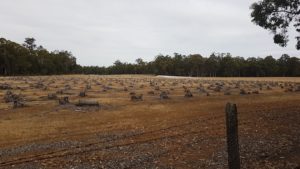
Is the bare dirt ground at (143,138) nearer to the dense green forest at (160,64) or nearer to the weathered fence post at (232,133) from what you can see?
the weathered fence post at (232,133)

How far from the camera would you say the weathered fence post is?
8.00 meters

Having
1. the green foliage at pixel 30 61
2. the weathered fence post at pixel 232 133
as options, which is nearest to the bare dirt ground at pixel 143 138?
the weathered fence post at pixel 232 133

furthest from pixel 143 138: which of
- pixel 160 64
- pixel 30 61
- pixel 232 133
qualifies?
pixel 160 64

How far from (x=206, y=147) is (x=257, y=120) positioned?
265 inches

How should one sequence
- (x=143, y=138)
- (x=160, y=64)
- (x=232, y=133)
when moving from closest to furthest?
(x=232, y=133)
(x=143, y=138)
(x=160, y=64)

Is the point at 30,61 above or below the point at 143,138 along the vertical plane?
above

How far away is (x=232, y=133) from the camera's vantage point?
8.16 m

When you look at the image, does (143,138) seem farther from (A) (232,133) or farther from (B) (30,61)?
(B) (30,61)

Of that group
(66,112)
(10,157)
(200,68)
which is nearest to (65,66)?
(200,68)

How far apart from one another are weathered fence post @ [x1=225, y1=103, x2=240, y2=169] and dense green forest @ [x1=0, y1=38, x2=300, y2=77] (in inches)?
3798

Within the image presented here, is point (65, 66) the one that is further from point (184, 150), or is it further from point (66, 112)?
point (184, 150)

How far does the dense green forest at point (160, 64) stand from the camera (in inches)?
4073

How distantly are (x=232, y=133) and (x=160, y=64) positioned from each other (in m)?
134

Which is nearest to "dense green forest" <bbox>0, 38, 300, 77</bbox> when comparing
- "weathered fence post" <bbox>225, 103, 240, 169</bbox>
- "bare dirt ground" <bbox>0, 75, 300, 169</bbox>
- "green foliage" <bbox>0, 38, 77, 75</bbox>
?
"green foliage" <bbox>0, 38, 77, 75</bbox>
